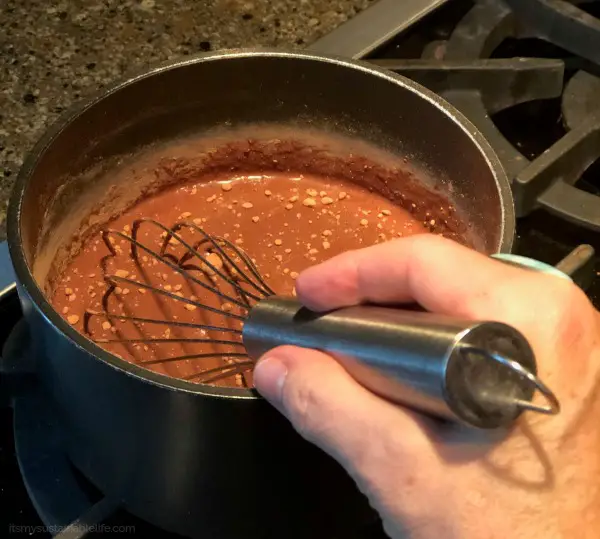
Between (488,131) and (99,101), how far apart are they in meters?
0.28

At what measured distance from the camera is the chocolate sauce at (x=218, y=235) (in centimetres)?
55

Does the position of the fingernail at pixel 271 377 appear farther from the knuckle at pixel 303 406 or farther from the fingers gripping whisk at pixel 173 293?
the fingers gripping whisk at pixel 173 293

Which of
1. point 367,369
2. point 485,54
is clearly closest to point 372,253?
point 367,369

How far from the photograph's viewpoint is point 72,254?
1.91 ft

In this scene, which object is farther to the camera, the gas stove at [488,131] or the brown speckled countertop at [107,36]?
the brown speckled countertop at [107,36]

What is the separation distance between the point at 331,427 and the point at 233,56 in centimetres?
32

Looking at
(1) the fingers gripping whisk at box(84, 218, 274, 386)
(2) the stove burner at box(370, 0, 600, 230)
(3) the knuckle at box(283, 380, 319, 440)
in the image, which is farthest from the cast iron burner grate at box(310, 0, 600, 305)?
(3) the knuckle at box(283, 380, 319, 440)

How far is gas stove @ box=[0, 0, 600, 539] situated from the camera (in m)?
0.50

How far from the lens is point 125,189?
0.61 meters

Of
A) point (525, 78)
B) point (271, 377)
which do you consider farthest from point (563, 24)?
point (271, 377)

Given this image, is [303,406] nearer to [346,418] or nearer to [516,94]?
[346,418]

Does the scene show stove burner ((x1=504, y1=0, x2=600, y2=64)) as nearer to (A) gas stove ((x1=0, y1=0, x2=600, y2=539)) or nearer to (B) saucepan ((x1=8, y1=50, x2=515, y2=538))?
(A) gas stove ((x1=0, y1=0, x2=600, y2=539))

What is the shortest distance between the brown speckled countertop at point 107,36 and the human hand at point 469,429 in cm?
42

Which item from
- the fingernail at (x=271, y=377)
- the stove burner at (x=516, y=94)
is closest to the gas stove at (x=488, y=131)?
the stove burner at (x=516, y=94)
